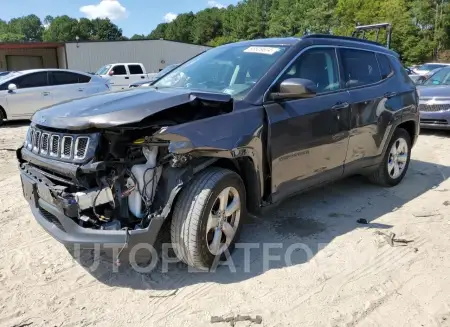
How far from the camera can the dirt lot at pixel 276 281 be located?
2.82 m

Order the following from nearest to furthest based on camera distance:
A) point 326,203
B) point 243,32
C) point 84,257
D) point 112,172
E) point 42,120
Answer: point 112,172 < point 42,120 < point 84,257 < point 326,203 < point 243,32

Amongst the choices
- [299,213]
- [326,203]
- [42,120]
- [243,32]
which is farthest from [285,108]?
[243,32]

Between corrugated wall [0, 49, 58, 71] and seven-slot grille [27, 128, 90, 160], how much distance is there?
31311 millimetres

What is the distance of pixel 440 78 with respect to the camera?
10.5 metres

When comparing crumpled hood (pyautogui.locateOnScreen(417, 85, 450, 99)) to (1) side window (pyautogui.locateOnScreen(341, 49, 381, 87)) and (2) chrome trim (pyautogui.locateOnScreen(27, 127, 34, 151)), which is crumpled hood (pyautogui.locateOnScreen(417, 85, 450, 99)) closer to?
(1) side window (pyautogui.locateOnScreen(341, 49, 381, 87))

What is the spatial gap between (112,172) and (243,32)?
295 feet

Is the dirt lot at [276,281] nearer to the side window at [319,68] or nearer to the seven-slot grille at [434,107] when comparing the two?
the side window at [319,68]

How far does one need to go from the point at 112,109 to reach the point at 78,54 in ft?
102

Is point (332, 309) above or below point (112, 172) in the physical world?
below

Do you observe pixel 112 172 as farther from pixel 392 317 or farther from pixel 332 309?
pixel 392 317

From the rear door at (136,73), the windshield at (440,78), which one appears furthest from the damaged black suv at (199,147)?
the rear door at (136,73)

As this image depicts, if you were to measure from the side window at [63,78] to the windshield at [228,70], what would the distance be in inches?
348

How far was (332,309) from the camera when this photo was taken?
2.88 metres

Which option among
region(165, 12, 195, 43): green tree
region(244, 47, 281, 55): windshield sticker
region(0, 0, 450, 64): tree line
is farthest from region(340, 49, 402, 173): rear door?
region(165, 12, 195, 43): green tree
